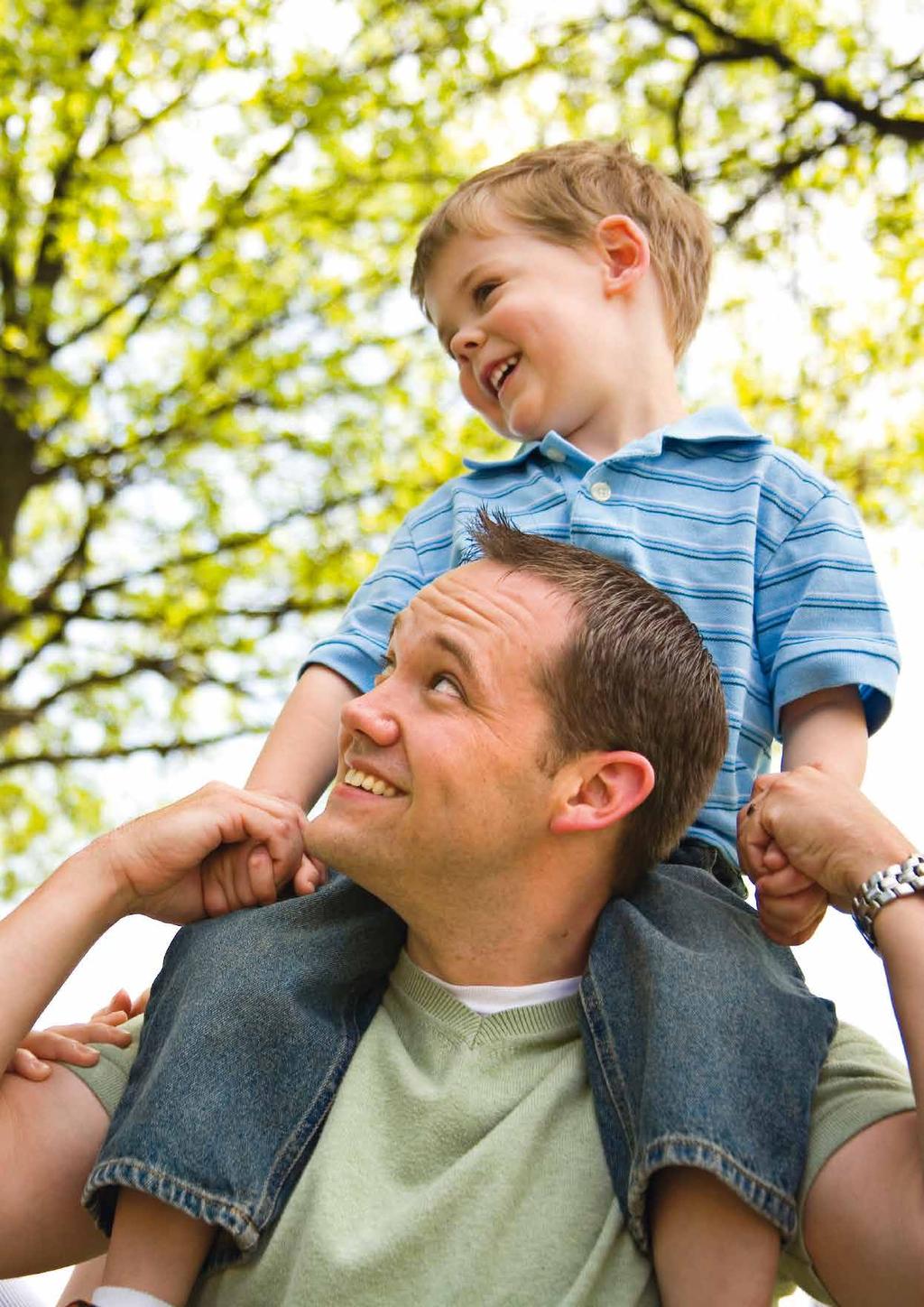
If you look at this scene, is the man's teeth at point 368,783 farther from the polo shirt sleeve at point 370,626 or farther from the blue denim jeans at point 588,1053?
the polo shirt sleeve at point 370,626

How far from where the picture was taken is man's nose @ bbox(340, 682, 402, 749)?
1871mm

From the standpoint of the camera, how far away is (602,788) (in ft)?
6.21

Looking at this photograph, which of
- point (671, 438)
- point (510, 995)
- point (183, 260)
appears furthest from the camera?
→ point (183, 260)

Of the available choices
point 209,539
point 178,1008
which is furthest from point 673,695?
point 209,539

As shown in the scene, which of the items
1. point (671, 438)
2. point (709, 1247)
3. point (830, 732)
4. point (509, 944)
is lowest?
point (709, 1247)

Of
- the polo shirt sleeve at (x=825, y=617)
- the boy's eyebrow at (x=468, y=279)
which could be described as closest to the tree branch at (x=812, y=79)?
the boy's eyebrow at (x=468, y=279)

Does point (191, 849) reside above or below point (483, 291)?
below

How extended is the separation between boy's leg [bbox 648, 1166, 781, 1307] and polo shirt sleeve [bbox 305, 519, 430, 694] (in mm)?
1199

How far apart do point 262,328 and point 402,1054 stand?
706 cm

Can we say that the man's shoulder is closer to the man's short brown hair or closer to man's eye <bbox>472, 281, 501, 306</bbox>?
the man's short brown hair

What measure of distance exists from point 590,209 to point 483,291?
0.31 metres

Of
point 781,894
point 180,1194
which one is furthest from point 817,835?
point 180,1194

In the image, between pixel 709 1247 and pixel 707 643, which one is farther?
pixel 707 643

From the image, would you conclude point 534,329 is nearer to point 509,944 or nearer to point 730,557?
point 730,557
